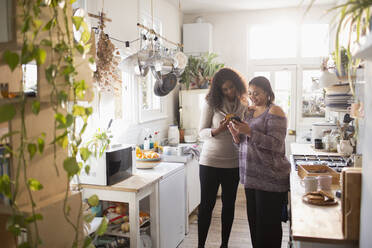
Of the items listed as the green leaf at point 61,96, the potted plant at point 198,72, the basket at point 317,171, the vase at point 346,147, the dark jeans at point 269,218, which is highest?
the potted plant at point 198,72

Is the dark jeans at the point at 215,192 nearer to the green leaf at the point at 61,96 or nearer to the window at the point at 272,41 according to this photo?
the green leaf at the point at 61,96

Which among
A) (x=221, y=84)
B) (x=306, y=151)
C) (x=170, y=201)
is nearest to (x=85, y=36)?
(x=221, y=84)

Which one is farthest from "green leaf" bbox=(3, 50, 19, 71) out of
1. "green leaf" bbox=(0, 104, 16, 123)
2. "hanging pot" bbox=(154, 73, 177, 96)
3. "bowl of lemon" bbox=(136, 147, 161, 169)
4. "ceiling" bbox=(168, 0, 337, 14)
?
"ceiling" bbox=(168, 0, 337, 14)

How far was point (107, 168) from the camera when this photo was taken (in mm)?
2371

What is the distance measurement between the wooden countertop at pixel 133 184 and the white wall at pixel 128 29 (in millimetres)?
567

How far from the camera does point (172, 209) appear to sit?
2.94 m

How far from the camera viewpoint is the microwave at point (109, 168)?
237cm

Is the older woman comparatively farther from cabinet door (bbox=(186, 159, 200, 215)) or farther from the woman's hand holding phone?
cabinet door (bbox=(186, 159, 200, 215))

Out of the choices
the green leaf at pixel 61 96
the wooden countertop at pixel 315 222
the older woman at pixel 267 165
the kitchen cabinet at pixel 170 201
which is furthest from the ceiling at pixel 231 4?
the green leaf at pixel 61 96

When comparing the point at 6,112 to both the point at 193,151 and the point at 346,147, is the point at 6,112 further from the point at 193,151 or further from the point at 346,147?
the point at 346,147

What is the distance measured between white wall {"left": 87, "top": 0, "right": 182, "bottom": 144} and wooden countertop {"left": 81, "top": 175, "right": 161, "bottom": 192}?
57 centimetres

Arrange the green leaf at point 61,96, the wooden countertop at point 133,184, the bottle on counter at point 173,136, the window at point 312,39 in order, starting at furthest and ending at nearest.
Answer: the window at point 312,39 < the bottle on counter at point 173,136 < the wooden countertop at point 133,184 < the green leaf at point 61,96

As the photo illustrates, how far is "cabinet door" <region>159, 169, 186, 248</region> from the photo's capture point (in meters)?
2.75

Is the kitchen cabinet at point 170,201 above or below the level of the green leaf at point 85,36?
below
